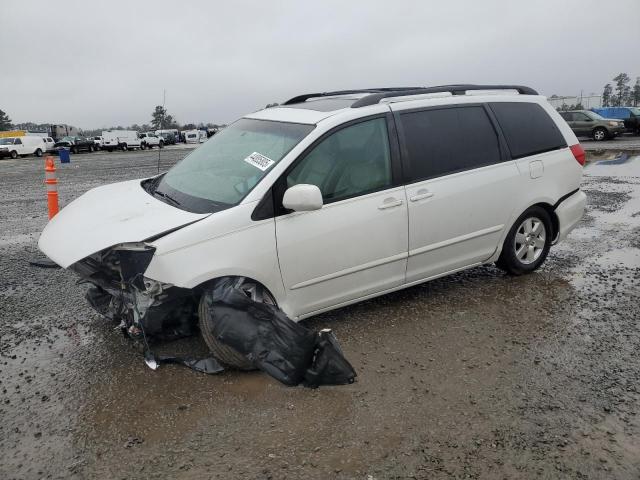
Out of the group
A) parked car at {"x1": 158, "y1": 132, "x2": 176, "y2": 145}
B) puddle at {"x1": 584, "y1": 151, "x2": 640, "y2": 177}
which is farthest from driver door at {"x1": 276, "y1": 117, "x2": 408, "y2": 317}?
parked car at {"x1": 158, "y1": 132, "x2": 176, "y2": 145}

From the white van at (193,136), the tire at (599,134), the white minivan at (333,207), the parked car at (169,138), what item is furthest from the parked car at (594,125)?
the white van at (193,136)

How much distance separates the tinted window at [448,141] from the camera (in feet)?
14.2

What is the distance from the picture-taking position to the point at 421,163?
171 inches

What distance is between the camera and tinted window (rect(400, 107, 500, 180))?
434 cm

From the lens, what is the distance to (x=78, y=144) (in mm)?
43500

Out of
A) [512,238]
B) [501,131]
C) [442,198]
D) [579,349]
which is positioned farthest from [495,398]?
[501,131]

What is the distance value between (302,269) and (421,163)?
4.43 ft

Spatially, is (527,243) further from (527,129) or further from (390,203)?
(390,203)

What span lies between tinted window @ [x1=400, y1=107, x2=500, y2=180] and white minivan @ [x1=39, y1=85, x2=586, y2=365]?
11 millimetres

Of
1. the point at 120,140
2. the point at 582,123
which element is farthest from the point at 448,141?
the point at 120,140

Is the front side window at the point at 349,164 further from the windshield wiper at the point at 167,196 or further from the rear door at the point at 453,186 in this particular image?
the windshield wiper at the point at 167,196

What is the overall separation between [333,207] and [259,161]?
2.09 feet

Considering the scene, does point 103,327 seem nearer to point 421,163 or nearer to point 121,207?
point 121,207

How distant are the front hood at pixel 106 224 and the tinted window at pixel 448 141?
179 cm
